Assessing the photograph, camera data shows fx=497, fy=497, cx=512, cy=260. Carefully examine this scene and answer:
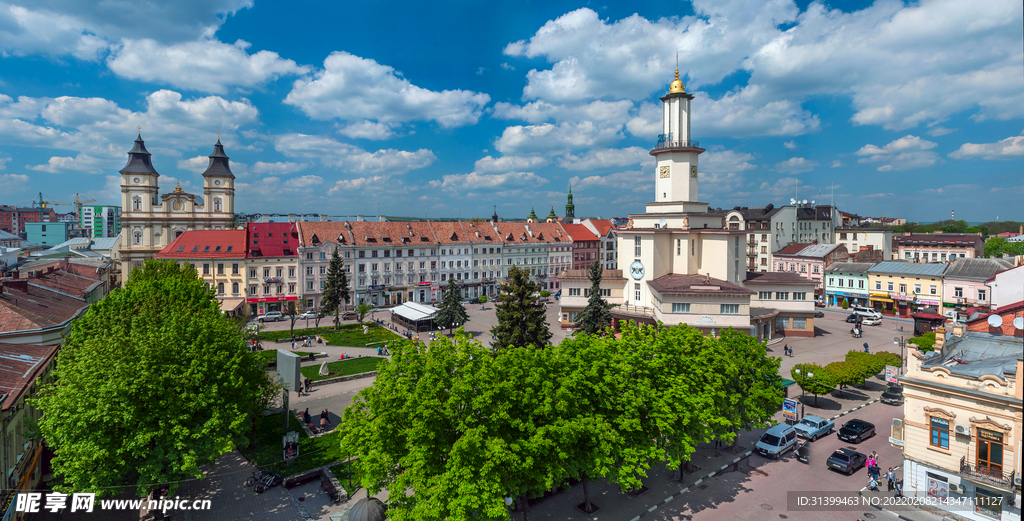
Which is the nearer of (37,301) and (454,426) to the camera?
(454,426)

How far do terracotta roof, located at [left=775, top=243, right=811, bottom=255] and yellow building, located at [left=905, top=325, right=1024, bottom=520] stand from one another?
5899cm

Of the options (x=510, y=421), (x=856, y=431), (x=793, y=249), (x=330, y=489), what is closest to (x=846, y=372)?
(x=856, y=431)

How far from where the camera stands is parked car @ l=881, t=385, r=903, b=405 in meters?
31.4

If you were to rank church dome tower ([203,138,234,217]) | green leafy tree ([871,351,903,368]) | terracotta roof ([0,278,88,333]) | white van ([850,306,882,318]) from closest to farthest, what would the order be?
terracotta roof ([0,278,88,333]) → green leafy tree ([871,351,903,368]) → white van ([850,306,882,318]) → church dome tower ([203,138,234,217])

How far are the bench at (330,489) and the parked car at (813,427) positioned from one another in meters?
23.3

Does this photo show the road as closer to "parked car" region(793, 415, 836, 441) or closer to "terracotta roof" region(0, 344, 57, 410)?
"parked car" region(793, 415, 836, 441)

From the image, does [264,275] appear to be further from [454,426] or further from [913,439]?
[913,439]

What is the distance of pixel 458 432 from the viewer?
1625cm

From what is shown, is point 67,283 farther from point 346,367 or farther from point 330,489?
point 330,489

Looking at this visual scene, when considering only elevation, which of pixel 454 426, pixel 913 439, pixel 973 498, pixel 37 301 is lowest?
pixel 973 498

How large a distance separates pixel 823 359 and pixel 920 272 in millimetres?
27820

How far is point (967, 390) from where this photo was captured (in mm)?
17328

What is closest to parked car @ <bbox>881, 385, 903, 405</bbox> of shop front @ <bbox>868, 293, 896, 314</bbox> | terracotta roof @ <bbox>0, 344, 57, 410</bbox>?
shop front @ <bbox>868, 293, 896, 314</bbox>

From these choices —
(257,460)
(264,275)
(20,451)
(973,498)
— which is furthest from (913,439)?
(264,275)
